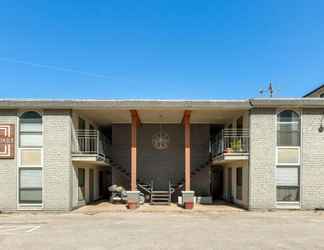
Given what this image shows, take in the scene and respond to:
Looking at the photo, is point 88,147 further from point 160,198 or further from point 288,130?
point 288,130

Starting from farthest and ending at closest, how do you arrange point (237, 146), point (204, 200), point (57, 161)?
point (204, 200) < point (237, 146) < point (57, 161)

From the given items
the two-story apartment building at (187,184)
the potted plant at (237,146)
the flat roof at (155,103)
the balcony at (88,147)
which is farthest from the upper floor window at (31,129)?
the potted plant at (237,146)

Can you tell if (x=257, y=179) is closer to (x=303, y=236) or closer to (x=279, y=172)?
(x=279, y=172)

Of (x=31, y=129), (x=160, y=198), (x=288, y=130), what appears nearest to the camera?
(x=31, y=129)

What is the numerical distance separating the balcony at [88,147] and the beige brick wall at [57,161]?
0.61 m

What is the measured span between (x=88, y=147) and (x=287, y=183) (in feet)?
35.1

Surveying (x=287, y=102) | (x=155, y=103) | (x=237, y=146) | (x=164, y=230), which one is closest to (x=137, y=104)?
(x=155, y=103)

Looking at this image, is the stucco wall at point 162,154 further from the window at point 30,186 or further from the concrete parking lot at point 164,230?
the window at point 30,186

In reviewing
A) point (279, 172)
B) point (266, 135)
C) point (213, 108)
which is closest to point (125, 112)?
point (213, 108)

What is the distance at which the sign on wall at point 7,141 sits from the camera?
1362 cm

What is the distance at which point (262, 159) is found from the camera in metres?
13.9

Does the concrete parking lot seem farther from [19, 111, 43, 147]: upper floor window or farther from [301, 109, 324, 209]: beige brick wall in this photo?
[19, 111, 43, 147]: upper floor window

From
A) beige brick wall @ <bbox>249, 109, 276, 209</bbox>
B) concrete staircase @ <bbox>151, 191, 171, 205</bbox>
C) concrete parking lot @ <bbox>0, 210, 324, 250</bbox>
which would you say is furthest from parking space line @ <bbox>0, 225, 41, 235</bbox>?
beige brick wall @ <bbox>249, 109, 276, 209</bbox>

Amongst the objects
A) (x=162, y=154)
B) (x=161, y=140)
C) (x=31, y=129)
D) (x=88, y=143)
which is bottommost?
(x=162, y=154)
